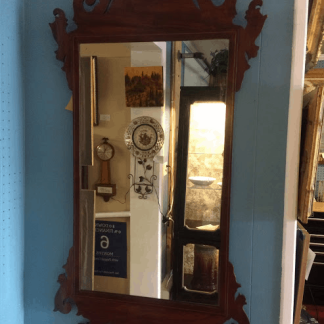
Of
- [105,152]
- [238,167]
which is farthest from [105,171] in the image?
[238,167]

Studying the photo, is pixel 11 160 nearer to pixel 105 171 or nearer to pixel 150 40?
pixel 105 171

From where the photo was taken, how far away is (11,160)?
1153mm

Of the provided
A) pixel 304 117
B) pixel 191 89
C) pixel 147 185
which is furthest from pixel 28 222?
pixel 304 117

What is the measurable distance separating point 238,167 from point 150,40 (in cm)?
49

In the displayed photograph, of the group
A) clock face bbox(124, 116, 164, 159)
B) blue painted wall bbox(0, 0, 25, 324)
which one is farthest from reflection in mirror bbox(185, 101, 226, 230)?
blue painted wall bbox(0, 0, 25, 324)

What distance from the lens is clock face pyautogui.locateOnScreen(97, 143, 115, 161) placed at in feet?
3.70

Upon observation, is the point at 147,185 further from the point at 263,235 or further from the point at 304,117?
the point at 304,117

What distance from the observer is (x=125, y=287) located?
45.7 inches

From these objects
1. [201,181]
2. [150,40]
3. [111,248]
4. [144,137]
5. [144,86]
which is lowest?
[111,248]

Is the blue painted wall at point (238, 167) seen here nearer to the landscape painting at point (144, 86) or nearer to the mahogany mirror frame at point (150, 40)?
the mahogany mirror frame at point (150, 40)

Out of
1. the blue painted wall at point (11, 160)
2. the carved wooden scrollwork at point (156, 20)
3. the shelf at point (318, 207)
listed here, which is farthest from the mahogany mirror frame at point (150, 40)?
the shelf at point (318, 207)

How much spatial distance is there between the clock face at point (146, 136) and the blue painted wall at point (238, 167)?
10.2 inches

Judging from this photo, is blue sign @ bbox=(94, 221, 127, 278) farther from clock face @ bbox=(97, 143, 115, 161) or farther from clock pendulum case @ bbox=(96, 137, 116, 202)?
clock face @ bbox=(97, 143, 115, 161)

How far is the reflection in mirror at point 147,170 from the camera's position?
108 cm
